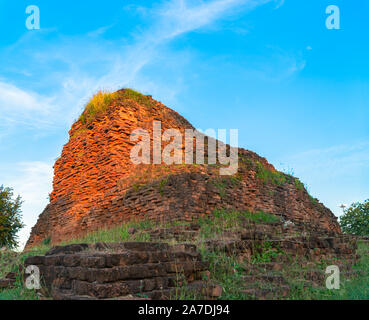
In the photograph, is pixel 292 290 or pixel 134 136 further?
pixel 134 136

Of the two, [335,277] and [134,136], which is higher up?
[134,136]

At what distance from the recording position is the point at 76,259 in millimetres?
4043

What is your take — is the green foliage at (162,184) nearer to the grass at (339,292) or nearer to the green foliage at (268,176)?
the green foliage at (268,176)

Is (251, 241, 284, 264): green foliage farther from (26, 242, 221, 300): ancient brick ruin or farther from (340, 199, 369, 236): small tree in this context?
(340, 199, 369, 236): small tree

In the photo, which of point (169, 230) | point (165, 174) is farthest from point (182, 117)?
point (169, 230)

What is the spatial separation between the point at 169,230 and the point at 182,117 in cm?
845

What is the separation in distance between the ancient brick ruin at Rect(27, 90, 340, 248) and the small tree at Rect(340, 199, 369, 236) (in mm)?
10037

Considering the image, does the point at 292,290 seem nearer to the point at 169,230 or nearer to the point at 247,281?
the point at 247,281

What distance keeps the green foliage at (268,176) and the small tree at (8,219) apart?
45.0 feet

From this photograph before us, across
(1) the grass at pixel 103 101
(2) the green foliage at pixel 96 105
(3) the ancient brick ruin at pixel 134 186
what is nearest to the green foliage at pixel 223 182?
(3) the ancient brick ruin at pixel 134 186

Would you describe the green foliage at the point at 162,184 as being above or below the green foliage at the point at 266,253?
above

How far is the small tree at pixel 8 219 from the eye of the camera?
58.4ft

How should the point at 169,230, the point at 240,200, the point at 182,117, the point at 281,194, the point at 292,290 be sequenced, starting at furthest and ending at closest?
the point at 182,117 → the point at 281,194 → the point at 240,200 → the point at 169,230 → the point at 292,290

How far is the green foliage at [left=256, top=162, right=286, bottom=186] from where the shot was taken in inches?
544
